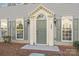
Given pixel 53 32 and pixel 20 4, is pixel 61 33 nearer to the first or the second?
pixel 53 32

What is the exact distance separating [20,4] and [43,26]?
1.13ft

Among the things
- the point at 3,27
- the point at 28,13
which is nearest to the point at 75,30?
the point at 28,13

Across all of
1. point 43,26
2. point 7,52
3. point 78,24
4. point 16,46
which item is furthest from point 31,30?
point 78,24

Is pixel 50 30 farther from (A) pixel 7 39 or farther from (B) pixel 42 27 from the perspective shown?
(A) pixel 7 39

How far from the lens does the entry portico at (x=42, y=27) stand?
66.7 inches

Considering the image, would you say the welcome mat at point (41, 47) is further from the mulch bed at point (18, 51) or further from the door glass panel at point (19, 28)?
the door glass panel at point (19, 28)

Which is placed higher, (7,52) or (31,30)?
(31,30)

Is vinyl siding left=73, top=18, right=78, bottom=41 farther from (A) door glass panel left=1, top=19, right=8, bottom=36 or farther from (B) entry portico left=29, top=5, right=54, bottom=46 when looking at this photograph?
(A) door glass panel left=1, top=19, right=8, bottom=36

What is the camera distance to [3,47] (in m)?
1.74

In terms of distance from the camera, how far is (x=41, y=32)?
1.71 metres

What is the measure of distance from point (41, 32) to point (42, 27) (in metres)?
0.06

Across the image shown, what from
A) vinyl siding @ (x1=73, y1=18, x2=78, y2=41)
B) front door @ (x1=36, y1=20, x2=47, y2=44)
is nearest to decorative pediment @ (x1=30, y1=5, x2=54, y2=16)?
front door @ (x1=36, y1=20, x2=47, y2=44)

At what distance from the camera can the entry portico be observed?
5.56 feet

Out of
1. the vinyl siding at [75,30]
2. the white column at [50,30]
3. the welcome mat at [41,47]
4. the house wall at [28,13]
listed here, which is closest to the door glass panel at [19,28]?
the house wall at [28,13]
